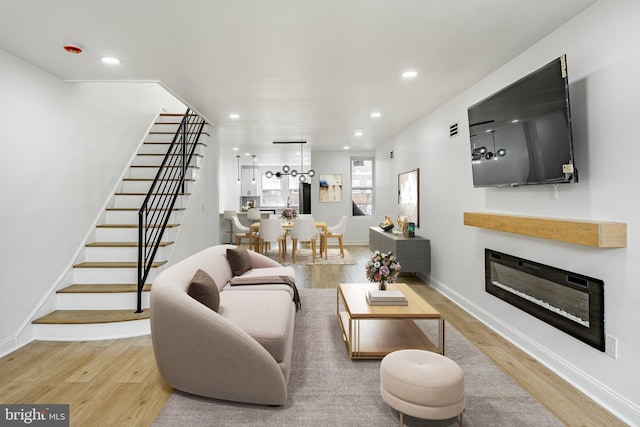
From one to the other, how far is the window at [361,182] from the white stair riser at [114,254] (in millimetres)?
6100

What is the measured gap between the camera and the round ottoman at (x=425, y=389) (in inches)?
70.1

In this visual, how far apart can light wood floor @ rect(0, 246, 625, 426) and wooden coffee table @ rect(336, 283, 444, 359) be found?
2.01 ft

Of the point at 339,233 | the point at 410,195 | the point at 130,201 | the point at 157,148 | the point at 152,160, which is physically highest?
the point at 157,148

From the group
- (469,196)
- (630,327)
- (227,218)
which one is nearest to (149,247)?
(469,196)

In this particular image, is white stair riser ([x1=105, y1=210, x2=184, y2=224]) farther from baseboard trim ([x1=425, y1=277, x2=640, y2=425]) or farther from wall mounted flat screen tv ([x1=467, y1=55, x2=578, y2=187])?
baseboard trim ([x1=425, y1=277, x2=640, y2=425])

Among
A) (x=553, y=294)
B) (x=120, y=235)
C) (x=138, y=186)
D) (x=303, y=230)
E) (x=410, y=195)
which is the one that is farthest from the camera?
(x=303, y=230)

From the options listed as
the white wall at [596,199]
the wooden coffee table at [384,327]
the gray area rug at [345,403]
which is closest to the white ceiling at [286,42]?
the white wall at [596,199]

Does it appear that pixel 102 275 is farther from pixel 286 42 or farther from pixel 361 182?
pixel 361 182

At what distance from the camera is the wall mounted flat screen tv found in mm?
2285

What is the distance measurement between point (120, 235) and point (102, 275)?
2.08 feet

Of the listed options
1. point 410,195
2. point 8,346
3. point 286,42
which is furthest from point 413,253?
point 8,346

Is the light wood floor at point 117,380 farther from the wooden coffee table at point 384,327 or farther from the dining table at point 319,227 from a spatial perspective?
the dining table at point 319,227

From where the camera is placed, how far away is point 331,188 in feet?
30.5

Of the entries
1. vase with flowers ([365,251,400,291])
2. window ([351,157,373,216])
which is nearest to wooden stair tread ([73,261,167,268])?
vase with flowers ([365,251,400,291])
